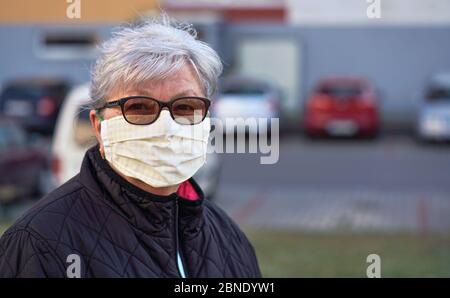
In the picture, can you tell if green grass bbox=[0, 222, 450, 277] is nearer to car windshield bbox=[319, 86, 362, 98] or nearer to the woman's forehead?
the woman's forehead

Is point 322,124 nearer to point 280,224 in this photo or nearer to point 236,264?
point 280,224

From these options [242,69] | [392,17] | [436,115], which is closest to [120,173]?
[436,115]

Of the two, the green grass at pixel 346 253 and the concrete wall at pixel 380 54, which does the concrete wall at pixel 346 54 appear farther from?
the green grass at pixel 346 253

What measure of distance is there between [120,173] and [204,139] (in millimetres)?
321

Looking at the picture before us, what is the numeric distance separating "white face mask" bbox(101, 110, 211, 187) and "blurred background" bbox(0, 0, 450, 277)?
18.5 feet

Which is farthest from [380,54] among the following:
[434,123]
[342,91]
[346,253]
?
[346,253]

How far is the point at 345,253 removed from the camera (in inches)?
369

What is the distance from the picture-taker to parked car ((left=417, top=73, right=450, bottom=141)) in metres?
22.1

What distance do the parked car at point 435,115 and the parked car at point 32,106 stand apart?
8.85 meters

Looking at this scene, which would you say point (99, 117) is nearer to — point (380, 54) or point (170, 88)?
point (170, 88)

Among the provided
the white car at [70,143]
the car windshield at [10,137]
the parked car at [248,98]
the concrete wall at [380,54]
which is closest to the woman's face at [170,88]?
the white car at [70,143]

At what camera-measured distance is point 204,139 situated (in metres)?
2.78

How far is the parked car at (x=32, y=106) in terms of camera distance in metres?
21.8

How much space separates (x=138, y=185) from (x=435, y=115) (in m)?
20.4
